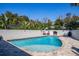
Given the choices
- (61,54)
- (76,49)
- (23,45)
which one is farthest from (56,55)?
(23,45)

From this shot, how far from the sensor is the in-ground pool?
7.81 meters

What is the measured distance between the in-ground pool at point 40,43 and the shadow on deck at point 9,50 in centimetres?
18

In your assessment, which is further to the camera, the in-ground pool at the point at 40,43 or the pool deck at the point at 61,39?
the in-ground pool at the point at 40,43

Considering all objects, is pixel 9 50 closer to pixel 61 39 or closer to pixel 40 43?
pixel 40 43

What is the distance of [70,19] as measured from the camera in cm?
804

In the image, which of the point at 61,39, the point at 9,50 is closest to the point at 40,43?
the point at 61,39

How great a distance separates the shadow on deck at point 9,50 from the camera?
7.54 m

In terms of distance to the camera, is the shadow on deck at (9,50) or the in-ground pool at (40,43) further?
the in-ground pool at (40,43)

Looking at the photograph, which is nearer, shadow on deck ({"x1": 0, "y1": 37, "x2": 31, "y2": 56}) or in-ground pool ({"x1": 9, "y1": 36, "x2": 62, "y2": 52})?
shadow on deck ({"x1": 0, "y1": 37, "x2": 31, "y2": 56})

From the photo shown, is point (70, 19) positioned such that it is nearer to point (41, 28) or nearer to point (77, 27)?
point (77, 27)

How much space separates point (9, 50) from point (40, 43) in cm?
122

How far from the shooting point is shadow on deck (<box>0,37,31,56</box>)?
24.7 ft

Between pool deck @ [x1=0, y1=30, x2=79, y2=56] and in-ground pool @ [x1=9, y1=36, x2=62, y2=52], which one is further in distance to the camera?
in-ground pool @ [x1=9, y1=36, x2=62, y2=52]

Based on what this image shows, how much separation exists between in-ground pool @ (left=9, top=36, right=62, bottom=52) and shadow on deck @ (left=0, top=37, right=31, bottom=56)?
18 centimetres
